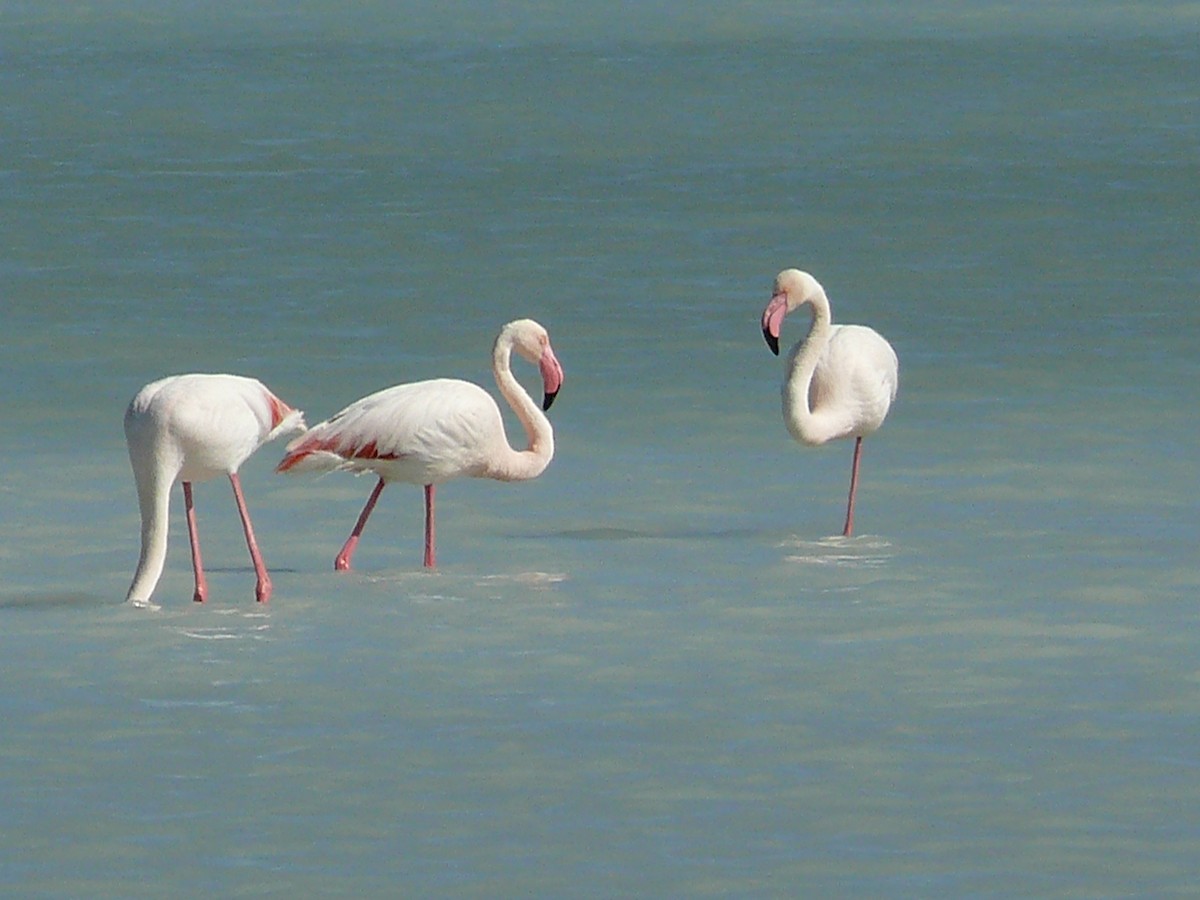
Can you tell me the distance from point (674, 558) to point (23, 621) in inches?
90.7

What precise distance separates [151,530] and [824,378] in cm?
311

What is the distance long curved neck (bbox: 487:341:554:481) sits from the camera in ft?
33.2

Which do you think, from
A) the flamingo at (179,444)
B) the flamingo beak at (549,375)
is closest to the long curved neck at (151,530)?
the flamingo at (179,444)

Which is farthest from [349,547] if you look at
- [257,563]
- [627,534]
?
[627,534]

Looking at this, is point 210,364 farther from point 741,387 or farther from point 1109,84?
point 1109,84

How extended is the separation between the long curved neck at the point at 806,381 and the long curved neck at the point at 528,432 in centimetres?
105

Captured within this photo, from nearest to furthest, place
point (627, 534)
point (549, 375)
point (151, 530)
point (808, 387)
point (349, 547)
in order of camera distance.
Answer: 1. point (151, 530)
2. point (349, 547)
3. point (549, 375)
4. point (627, 534)
5. point (808, 387)

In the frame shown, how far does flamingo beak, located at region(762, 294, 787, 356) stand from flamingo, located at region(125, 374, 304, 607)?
231 centimetres

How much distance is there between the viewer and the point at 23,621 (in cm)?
874

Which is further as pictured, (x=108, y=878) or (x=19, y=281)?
(x=19, y=281)

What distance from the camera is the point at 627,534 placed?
1045cm

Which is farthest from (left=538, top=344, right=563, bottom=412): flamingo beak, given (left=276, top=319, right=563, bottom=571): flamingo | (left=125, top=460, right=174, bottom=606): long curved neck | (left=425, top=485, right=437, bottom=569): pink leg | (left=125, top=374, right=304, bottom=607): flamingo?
(left=125, top=460, right=174, bottom=606): long curved neck

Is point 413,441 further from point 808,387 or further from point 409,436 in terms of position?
point 808,387

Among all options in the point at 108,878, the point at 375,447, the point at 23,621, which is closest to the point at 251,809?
the point at 108,878
